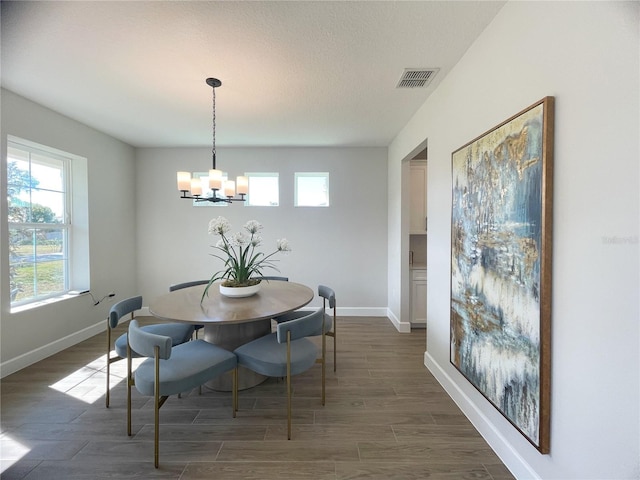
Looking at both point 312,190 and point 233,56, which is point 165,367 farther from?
point 312,190

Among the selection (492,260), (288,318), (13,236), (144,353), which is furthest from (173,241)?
(492,260)

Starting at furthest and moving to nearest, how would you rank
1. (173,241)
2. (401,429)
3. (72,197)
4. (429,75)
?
(173,241)
(72,197)
(429,75)
(401,429)

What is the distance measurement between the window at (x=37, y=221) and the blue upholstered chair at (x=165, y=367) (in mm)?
2118

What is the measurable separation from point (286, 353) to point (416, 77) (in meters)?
2.39

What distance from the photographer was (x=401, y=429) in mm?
1779

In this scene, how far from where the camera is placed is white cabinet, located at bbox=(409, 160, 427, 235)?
3.67m

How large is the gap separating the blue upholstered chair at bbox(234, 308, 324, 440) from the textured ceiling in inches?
72.8

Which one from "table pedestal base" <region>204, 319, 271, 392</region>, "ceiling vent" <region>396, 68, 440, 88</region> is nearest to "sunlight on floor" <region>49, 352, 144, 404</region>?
"table pedestal base" <region>204, 319, 271, 392</region>

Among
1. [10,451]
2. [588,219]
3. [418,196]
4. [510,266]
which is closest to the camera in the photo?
[588,219]

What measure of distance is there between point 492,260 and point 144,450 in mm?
2411

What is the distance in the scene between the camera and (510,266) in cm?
139

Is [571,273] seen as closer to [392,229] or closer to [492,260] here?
[492,260]

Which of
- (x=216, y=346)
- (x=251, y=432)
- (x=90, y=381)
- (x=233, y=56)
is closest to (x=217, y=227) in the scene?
(x=216, y=346)

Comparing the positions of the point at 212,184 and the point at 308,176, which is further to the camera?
the point at 308,176
